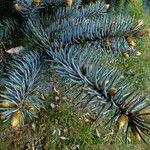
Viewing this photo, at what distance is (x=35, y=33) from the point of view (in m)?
1.17

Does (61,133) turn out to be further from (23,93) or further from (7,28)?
(23,93)

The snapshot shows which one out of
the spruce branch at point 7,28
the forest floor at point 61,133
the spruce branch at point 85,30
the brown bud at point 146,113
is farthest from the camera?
the forest floor at point 61,133

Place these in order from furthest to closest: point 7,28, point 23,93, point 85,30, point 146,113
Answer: point 7,28, point 85,30, point 23,93, point 146,113

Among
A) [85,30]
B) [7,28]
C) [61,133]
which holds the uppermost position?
[85,30]

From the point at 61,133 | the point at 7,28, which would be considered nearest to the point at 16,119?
the point at 7,28

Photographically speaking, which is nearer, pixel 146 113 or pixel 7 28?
pixel 146 113

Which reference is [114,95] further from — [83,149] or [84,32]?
[83,149]

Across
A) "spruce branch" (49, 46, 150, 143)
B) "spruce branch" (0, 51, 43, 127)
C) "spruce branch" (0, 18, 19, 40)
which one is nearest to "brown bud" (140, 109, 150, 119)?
"spruce branch" (49, 46, 150, 143)

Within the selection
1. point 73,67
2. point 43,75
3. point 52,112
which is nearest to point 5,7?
point 43,75

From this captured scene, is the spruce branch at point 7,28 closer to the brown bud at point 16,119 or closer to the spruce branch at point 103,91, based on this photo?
the spruce branch at point 103,91

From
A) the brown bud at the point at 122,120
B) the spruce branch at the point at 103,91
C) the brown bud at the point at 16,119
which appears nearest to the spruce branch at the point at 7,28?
the spruce branch at the point at 103,91

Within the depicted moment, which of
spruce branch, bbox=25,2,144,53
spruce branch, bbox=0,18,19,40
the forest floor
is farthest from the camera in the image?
the forest floor

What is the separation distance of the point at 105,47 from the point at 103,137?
4.12 feet

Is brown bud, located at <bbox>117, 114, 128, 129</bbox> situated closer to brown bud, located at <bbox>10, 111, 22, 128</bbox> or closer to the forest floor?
brown bud, located at <bbox>10, 111, 22, 128</bbox>
